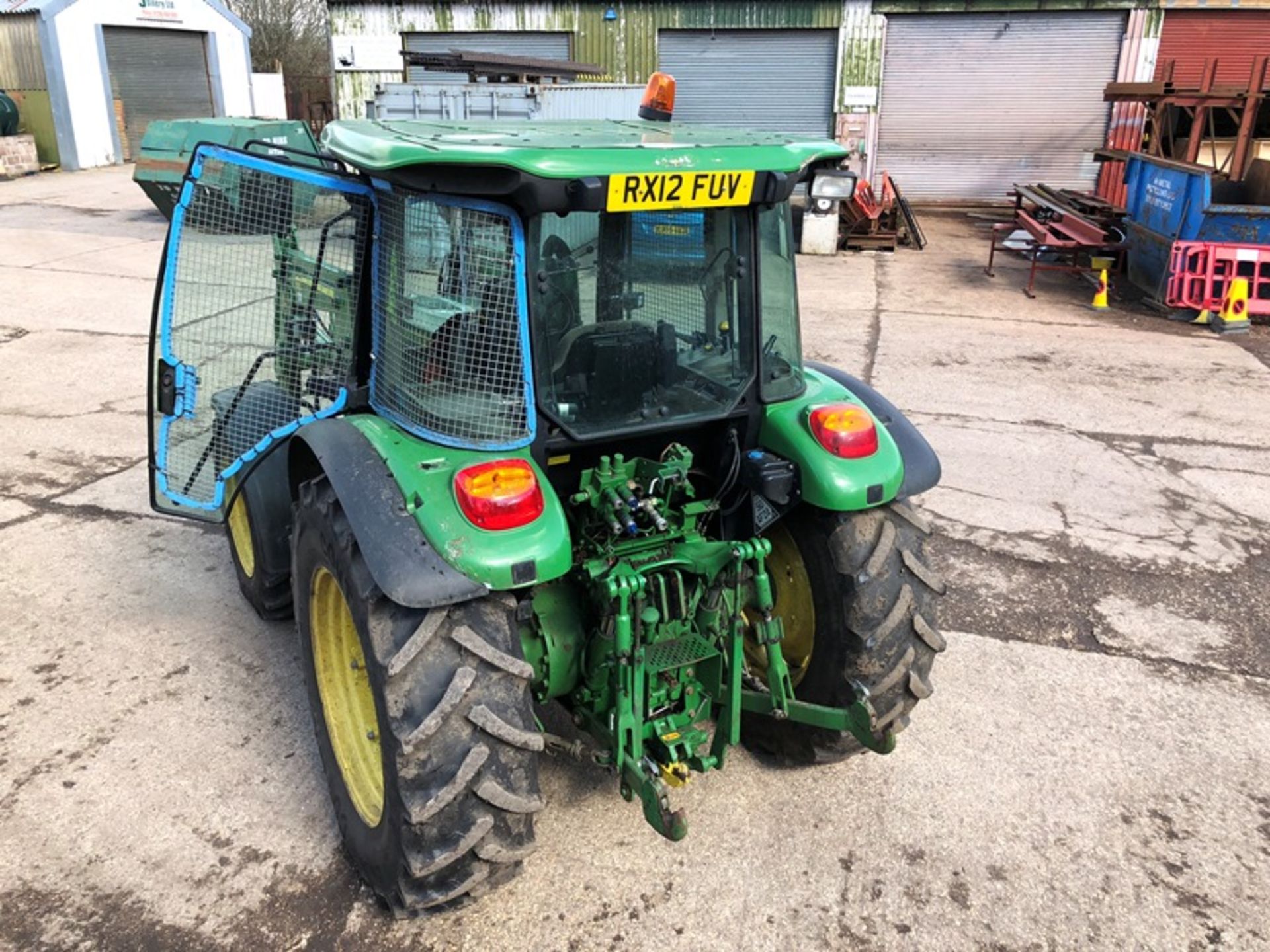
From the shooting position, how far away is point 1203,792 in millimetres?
3396

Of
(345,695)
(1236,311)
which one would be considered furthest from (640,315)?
(1236,311)

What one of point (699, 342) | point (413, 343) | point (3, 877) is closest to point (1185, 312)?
point (699, 342)

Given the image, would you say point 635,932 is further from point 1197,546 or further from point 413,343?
point 1197,546

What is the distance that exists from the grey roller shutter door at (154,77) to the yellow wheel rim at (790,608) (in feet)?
76.1

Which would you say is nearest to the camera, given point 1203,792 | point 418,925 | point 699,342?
point 418,925

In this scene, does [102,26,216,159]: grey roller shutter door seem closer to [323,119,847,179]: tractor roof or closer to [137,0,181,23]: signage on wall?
[137,0,181,23]: signage on wall

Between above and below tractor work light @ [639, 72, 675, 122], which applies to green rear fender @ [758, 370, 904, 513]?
below

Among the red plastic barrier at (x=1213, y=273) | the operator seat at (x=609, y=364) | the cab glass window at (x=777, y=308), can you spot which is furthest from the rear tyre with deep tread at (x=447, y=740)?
the red plastic barrier at (x=1213, y=273)

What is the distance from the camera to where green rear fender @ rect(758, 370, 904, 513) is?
9.98ft

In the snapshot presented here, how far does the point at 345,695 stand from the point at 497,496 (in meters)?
1.09

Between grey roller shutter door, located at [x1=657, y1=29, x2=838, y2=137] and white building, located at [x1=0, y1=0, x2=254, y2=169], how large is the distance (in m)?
11.2

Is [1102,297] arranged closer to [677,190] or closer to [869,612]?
[869,612]

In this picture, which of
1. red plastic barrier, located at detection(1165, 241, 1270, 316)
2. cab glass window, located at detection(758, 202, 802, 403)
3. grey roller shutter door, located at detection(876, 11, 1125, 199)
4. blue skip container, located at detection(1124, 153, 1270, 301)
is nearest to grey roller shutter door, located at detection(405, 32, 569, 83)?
grey roller shutter door, located at detection(876, 11, 1125, 199)

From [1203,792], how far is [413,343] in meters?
3.00
